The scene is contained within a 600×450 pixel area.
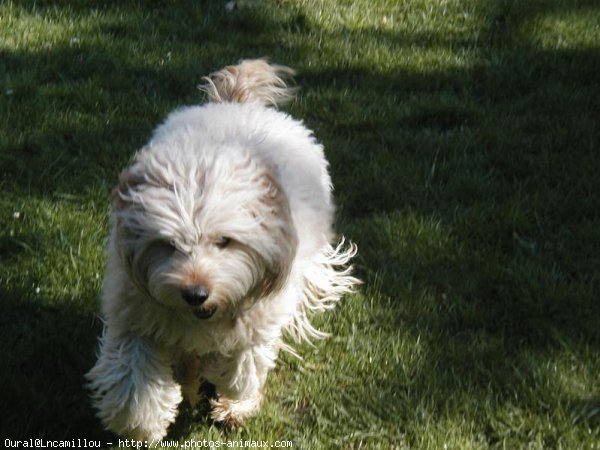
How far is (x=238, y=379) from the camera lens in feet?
11.6

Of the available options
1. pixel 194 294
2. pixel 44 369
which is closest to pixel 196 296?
pixel 194 294

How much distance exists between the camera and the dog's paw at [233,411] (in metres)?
3.60

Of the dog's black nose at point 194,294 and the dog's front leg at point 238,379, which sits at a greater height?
the dog's black nose at point 194,294

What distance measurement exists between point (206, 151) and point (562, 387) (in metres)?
1.71

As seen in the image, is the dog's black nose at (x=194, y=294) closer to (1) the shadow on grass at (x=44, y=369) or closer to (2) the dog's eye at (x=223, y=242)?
(2) the dog's eye at (x=223, y=242)

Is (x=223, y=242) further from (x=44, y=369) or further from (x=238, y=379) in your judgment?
(x=44, y=369)

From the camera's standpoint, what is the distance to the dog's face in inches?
117

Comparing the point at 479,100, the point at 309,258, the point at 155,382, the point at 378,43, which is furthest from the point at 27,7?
the point at 155,382

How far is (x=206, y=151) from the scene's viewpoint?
315 cm

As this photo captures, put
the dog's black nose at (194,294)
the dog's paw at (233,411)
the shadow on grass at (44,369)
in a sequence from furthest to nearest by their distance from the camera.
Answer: the dog's paw at (233,411), the shadow on grass at (44,369), the dog's black nose at (194,294)

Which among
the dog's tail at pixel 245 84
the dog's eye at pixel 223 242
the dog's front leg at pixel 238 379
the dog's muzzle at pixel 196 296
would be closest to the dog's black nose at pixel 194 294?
the dog's muzzle at pixel 196 296

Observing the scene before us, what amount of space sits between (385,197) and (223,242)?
205 cm

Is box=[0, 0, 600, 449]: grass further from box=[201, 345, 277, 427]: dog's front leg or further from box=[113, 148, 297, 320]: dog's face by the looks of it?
box=[113, 148, 297, 320]: dog's face

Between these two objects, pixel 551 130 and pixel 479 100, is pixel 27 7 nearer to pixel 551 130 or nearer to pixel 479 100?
pixel 479 100
